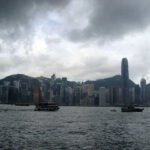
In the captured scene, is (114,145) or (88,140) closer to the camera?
(114,145)

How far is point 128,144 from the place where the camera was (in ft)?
175

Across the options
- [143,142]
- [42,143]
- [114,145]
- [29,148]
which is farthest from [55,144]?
[143,142]

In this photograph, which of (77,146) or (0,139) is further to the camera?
(0,139)

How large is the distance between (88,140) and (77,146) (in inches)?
294

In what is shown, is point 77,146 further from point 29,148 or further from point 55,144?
point 29,148

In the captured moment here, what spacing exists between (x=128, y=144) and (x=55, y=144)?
537 inches

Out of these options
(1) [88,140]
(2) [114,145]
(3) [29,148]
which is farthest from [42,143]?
(2) [114,145]

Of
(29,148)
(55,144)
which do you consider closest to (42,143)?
(55,144)

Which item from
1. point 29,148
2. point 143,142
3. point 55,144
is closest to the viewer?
point 29,148

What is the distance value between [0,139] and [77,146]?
17208mm

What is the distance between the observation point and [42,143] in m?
52.8

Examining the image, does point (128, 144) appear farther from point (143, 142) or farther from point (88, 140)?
point (88, 140)

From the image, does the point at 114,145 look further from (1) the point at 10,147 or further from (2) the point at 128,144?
(1) the point at 10,147

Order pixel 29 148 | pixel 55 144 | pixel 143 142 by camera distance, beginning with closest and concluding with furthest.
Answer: pixel 29 148, pixel 55 144, pixel 143 142
